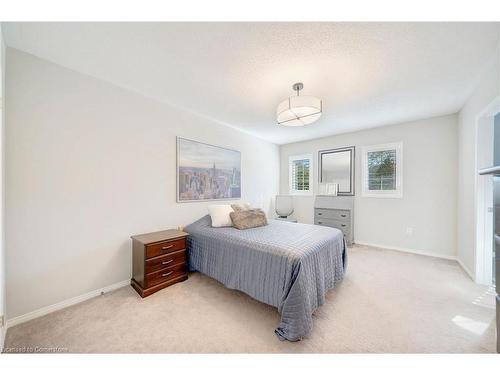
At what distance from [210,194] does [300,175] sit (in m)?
2.59

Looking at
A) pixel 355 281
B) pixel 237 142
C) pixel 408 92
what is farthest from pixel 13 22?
pixel 355 281

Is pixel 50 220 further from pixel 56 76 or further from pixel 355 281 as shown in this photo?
pixel 355 281

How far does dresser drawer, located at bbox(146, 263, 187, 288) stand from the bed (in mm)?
158

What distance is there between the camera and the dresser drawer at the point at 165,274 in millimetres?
2059

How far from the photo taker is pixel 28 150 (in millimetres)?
1656

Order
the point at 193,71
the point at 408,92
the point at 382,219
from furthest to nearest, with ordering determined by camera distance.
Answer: the point at 382,219, the point at 408,92, the point at 193,71

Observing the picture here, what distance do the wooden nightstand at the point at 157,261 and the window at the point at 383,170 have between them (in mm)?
3687

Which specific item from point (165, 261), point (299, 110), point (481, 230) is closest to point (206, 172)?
point (165, 261)

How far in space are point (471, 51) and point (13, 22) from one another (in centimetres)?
371

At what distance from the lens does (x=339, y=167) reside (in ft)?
13.5

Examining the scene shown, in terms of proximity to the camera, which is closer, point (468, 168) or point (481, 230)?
point (481, 230)

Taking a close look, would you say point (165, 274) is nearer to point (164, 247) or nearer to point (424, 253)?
point (164, 247)

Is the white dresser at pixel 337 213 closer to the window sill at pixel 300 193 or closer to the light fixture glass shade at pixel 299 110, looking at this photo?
the window sill at pixel 300 193

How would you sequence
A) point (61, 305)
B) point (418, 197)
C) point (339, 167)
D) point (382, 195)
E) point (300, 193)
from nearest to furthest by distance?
point (61, 305), point (418, 197), point (382, 195), point (339, 167), point (300, 193)
